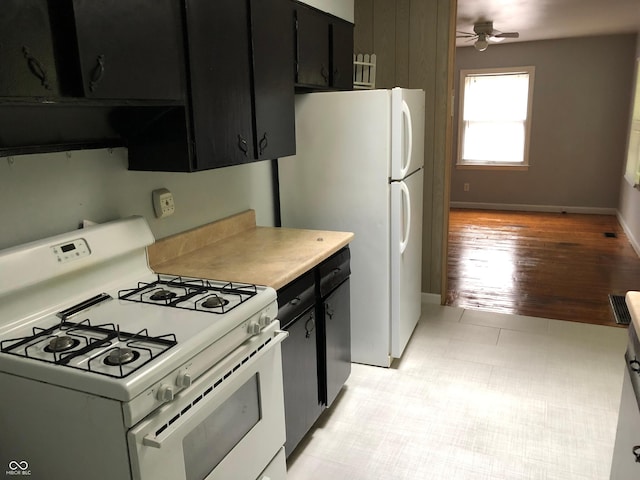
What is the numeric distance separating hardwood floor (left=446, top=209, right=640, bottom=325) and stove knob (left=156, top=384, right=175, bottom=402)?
10.3ft

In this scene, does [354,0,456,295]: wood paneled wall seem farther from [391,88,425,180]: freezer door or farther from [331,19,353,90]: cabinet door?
[391,88,425,180]: freezer door

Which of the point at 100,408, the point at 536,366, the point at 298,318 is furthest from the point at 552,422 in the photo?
the point at 100,408

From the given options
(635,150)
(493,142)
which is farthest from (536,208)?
(635,150)

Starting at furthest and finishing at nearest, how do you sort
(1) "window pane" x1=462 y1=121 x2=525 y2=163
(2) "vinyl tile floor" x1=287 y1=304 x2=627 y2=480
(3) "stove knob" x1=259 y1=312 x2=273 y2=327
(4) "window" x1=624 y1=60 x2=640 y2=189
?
(1) "window pane" x1=462 y1=121 x2=525 y2=163 → (4) "window" x1=624 y1=60 x2=640 y2=189 → (2) "vinyl tile floor" x1=287 y1=304 x2=627 y2=480 → (3) "stove knob" x1=259 y1=312 x2=273 y2=327

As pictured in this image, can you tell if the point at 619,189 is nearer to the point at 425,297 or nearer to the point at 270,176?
the point at 425,297

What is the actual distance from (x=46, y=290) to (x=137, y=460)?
66 cm

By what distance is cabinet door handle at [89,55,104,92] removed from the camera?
4.49 feet

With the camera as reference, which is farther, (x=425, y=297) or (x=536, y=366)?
(x=425, y=297)

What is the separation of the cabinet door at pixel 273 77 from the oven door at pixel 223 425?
3.00ft

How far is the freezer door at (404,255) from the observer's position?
2.78m

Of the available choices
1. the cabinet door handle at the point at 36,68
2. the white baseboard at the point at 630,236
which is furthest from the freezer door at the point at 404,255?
the white baseboard at the point at 630,236

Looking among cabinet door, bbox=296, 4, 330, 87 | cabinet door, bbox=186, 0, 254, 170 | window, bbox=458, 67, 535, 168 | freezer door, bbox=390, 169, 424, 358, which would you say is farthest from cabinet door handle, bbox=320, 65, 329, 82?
window, bbox=458, 67, 535, 168

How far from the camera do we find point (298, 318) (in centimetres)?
210

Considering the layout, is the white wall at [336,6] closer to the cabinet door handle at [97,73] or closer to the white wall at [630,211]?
the cabinet door handle at [97,73]
